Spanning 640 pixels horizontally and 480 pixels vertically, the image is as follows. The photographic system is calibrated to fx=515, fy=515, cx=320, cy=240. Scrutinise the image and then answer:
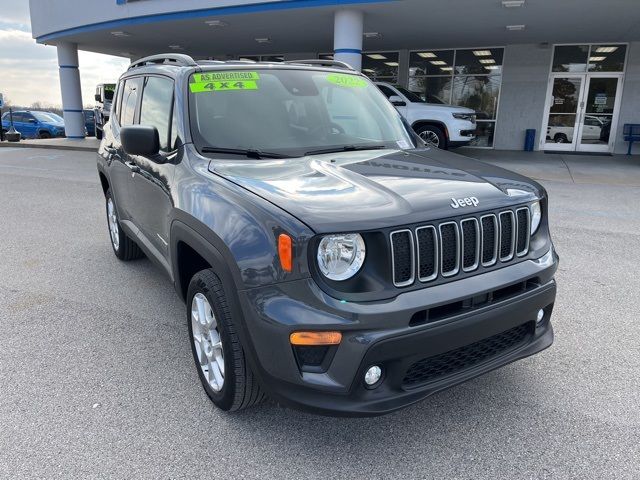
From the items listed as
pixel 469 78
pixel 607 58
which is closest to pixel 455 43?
pixel 469 78

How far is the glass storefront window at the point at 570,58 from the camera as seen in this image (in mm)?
16188

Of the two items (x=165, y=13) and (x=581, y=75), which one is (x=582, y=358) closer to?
(x=165, y=13)

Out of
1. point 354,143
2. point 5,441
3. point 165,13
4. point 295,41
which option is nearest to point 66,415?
point 5,441

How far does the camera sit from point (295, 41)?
1745cm

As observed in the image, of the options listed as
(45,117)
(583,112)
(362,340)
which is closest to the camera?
(362,340)

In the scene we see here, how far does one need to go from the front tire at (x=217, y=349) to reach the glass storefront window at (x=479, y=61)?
16826 millimetres

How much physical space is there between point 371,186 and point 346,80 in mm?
1831

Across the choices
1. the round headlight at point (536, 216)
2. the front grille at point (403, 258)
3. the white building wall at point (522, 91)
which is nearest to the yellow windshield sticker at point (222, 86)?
the front grille at point (403, 258)

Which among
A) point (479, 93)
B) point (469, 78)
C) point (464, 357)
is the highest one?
point (469, 78)

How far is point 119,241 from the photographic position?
5.28m

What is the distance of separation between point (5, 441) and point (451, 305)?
2.31m

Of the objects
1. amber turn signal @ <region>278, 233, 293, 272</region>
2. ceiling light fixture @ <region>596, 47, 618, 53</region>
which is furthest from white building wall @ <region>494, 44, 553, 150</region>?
amber turn signal @ <region>278, 233, 293, 272</region>

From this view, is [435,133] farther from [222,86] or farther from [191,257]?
[191,257]

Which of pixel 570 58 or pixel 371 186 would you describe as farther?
pixel 570 58
